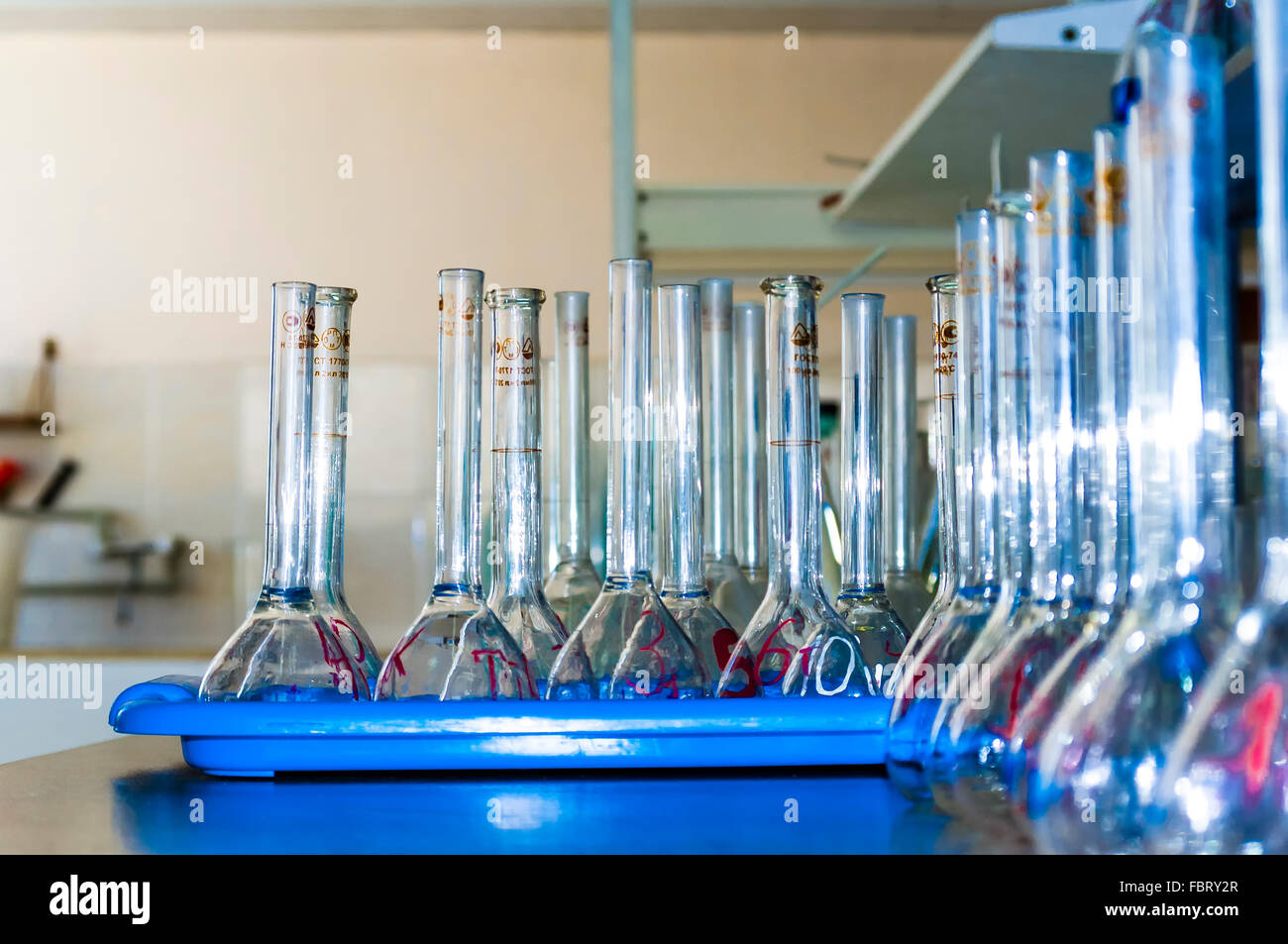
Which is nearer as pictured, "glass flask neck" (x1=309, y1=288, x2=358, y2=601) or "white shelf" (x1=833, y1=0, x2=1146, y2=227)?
"glass flask neck" (x1=309, y1=288, x2=358, y2=601)

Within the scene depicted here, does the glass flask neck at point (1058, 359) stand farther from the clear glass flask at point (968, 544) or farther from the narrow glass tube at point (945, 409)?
the narrow glass tube at point (945, 409)

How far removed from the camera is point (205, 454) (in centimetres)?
381

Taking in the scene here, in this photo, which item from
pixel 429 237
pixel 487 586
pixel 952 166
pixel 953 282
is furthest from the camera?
pixel 429 237

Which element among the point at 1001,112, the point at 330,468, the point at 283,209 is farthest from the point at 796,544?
the point at 283,209

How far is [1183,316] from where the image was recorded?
0.42m

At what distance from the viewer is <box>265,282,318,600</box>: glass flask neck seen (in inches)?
27.9

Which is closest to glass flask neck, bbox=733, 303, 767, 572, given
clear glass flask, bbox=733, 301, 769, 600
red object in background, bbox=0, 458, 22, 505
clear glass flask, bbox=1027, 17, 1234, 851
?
clear glass flask, bbox=733, 301, 769, 600

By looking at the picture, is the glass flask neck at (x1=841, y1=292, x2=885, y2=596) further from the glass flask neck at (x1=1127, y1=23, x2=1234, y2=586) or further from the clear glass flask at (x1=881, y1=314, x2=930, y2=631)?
the glass flask neck at (x1=1127, y1=23, x2=1234, y2=586)

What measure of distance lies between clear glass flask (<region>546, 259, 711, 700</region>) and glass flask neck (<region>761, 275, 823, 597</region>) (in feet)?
0.24

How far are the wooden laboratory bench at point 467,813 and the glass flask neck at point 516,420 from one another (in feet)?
0.51

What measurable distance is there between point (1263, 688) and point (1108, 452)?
5.1 inches
